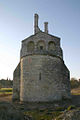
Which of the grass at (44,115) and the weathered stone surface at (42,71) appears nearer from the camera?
the grass at (44,115)

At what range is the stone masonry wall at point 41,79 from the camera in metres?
14.5

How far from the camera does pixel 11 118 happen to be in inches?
270

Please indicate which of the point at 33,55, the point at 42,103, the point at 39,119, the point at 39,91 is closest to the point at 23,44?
the point at 33,55

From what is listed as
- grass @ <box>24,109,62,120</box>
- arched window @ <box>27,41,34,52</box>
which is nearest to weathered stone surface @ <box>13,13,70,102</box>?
arched window @ <box>27,41,34,52</box>

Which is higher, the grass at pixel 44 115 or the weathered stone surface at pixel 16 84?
the weathered stone surface at pixel 16 84

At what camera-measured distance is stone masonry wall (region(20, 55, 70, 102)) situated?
47.5 ft

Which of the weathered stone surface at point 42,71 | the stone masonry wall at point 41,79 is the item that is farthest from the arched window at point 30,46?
the stone masonry wall at point 41,79

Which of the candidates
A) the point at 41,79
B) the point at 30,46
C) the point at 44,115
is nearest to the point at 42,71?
the point at 41,79

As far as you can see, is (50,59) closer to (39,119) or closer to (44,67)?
(44,67)

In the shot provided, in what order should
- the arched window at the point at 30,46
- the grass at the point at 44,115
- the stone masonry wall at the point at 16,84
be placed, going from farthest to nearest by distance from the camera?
the stone masonry wall at the point at 16,84
the arched window at the point at 30,46
the grass at the point at 44,115

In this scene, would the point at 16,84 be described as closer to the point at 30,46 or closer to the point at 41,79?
the point at 41,79

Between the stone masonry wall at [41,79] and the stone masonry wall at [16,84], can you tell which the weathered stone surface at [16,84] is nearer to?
the stone masonry wall at [16,84]

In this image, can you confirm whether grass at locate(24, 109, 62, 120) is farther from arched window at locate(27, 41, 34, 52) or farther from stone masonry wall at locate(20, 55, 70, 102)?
arched window at locate(27, 41, 34, 52)

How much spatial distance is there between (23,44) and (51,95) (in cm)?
738
